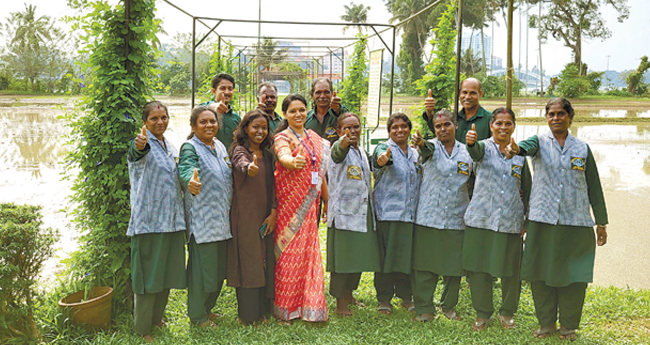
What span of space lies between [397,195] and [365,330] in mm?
1128

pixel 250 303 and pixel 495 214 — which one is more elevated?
pixel 495 214

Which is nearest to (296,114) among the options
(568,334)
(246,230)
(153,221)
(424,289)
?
(246,230)

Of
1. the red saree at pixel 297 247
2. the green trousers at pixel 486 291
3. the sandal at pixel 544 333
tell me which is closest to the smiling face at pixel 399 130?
the red saree at pixel 297 247

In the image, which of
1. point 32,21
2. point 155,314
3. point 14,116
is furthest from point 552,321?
point 32,21

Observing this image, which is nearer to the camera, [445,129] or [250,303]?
[250,303]

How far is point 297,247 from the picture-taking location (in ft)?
12.7

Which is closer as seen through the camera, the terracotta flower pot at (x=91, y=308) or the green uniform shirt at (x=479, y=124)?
the terracotta flower pot at (x=91, y=308)

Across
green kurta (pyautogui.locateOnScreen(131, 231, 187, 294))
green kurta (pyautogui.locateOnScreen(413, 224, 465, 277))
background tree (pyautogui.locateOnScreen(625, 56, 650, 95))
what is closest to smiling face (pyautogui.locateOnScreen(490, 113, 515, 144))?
green kurta (pyautogui.locateOnScreen(413, 224, 465, 277))

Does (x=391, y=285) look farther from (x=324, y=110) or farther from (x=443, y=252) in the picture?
(x=324, y=110)

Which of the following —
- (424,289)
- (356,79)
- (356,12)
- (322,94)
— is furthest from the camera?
(356,12)

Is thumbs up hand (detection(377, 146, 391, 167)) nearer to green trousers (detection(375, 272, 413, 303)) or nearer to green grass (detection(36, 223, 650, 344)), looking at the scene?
green trousers (detection(375, 272, 413, 303))

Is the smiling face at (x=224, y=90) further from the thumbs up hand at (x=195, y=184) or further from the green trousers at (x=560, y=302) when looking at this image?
the green trousers at (x=560, y=302)

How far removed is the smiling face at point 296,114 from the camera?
3887 mm

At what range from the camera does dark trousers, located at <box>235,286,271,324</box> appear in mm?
3814
